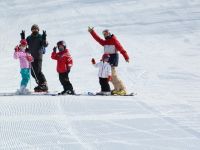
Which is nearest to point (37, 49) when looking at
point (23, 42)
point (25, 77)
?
point (23, 42)

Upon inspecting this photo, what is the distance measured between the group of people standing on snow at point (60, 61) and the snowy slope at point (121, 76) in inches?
24.7

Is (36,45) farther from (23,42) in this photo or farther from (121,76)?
(121,76)

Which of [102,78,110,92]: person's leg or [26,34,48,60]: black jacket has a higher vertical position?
[26,34,48,60]: black jacket

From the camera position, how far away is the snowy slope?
795cm

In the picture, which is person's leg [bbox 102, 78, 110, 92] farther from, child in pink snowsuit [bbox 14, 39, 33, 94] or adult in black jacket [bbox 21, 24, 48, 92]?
child in pink snowsuit [bbox 14, 39, 33, 94]

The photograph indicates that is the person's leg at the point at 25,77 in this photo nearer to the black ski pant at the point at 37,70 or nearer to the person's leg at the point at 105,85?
the black ski pant at the point at 37,70

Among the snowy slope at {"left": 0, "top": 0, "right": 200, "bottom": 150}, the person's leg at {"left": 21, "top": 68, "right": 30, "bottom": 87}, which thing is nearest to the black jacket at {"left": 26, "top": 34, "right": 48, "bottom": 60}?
the person's leg at {"left": 21, "top": 68, "right": 30, "bottom": 87}

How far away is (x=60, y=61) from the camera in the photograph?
37.3 ft

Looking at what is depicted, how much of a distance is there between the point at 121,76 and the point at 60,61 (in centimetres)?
406

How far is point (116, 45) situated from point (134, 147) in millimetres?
4587

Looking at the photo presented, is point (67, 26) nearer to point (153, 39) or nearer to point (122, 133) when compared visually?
point (153, 39)

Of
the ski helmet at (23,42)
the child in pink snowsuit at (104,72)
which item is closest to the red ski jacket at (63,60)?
the child in pink snowsuit at (104,72)

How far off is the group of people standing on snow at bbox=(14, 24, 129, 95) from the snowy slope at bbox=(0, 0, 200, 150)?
626 millimetres

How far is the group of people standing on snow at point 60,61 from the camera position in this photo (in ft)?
37.4
